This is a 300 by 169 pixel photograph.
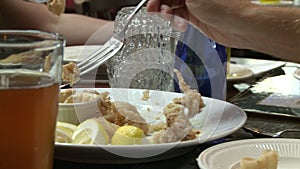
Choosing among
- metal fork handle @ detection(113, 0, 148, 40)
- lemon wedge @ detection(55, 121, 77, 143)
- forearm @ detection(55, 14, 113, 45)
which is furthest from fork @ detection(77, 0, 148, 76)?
forearm @ detection(55, 14, 113, 45)

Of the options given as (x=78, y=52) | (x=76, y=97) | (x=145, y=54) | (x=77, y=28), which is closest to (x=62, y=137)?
(x=76, y=97)

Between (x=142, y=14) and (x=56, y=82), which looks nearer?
(x=56, y=82)

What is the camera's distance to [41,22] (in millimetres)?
2076

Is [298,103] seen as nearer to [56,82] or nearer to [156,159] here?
[156,159]

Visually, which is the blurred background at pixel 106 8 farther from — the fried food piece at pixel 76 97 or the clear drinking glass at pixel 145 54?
the fried food piece at pixel 76 97

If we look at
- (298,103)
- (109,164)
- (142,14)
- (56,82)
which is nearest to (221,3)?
(142,14)

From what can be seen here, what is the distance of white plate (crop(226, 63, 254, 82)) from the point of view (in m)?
1.35

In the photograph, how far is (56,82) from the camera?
0.59 m

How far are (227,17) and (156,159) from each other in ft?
1.21

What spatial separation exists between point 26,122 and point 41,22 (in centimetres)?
157

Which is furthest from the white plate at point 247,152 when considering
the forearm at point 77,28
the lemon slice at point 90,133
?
the forearm at point 77,28

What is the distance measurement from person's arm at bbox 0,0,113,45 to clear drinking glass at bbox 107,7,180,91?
0.88 m

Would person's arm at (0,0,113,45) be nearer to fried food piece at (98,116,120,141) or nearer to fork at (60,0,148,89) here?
fork at (60,0,148,89)

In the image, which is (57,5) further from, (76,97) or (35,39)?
(35,39)
